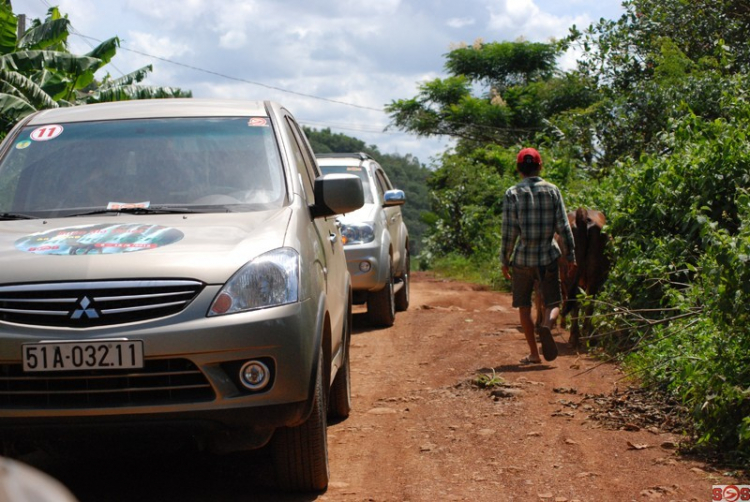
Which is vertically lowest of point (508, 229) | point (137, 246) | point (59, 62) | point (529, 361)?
point (529, 361)

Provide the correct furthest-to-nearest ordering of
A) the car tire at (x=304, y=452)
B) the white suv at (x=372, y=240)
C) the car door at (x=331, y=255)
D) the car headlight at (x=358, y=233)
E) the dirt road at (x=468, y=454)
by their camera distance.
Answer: the car headlight at (x=358, y=233), the white suv at (x=372, y=240), the car door at (x=331, y=255), the dirt road at (x=468, y=454), the car tire at (x=304, y=452)

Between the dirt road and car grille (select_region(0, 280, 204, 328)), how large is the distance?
1055mm

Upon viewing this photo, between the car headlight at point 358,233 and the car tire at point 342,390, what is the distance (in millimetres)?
4059

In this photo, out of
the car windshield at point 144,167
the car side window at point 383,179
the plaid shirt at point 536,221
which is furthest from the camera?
the car side window at point 383,179

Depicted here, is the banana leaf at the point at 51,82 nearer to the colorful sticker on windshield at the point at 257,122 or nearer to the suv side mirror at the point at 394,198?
the suv side mirror at the point at 394,198

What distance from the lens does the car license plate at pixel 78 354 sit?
355 centimetres

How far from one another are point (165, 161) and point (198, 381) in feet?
4.98

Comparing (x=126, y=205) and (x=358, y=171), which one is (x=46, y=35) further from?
(x=126, y=205)

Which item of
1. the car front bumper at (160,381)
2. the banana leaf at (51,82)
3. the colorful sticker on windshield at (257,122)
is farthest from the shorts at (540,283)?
the banana leaf at (51,82)

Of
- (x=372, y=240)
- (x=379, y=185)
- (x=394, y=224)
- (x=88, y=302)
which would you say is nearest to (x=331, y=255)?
(x=88, y=302)

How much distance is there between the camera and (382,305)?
1037 centimetres

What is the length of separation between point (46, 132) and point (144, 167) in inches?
26.5

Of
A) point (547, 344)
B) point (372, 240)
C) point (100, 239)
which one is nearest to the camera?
point (100, 239)

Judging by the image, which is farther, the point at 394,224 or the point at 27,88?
the point at 27,88
